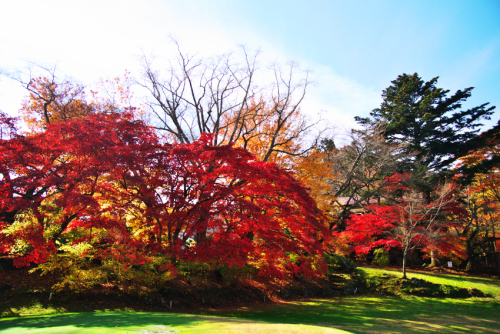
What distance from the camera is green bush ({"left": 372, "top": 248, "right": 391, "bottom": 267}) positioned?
20578mm

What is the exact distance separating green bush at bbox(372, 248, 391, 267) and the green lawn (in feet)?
19.7

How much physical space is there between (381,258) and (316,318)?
15294 millimetres

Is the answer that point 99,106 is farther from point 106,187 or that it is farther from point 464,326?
point 464,326

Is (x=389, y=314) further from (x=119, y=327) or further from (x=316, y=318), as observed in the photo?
(x=119, y=327)

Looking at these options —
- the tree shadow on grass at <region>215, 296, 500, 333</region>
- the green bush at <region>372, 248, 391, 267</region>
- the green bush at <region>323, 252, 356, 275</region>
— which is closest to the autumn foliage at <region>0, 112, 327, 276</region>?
the tree shadow on grass at <region>215, 296, 500, 333</region>

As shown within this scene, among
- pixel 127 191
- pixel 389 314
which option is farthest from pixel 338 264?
pixel 127 191

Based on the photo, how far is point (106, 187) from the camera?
820 cm

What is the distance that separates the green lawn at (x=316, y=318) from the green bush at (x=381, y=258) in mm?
6000

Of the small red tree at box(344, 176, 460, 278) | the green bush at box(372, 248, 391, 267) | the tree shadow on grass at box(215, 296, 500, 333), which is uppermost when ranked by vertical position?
the small red tree at box(344, 176, 460, 278)

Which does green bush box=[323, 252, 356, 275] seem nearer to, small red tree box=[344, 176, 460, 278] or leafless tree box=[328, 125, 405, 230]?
small red tree box=[344, 176, 460, 278]

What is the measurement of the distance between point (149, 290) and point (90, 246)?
2548 mm

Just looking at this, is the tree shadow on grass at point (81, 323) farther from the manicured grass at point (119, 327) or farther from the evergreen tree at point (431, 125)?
the evergreen tree at point (431, 125)

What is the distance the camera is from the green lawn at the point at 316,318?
5.40m

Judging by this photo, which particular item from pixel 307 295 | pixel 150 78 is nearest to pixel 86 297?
pixel 307 295
